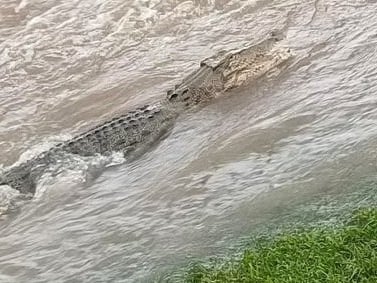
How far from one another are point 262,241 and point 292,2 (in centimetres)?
536

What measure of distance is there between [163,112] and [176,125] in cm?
19

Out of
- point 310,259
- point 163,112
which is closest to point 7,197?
point 163,112

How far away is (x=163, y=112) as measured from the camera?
7176mm

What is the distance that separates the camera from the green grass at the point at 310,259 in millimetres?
4379

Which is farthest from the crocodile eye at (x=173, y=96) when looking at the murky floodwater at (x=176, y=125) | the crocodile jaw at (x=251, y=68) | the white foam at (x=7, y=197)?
the white foam at (x=7, y=197)

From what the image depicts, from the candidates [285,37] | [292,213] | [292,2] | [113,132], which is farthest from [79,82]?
[292,213]

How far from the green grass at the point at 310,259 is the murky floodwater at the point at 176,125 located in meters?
0.36

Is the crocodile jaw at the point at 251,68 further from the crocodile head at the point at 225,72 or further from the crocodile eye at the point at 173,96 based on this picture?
the crocodile eye at the point at 173,96

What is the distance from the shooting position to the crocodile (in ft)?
21.4

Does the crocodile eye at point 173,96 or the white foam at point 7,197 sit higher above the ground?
the crocodile eye at point 173,96

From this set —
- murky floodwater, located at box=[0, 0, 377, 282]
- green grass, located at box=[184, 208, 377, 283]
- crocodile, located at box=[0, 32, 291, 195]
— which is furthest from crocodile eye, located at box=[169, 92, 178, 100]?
green grass, located at box=[184, 208, 377, 283]

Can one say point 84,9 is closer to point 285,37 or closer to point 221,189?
point 285,37

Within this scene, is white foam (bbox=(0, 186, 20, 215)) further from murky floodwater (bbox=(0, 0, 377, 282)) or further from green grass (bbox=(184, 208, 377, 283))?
green grass (bbox=(184, 208, 377, 283))

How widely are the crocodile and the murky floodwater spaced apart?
14cm
